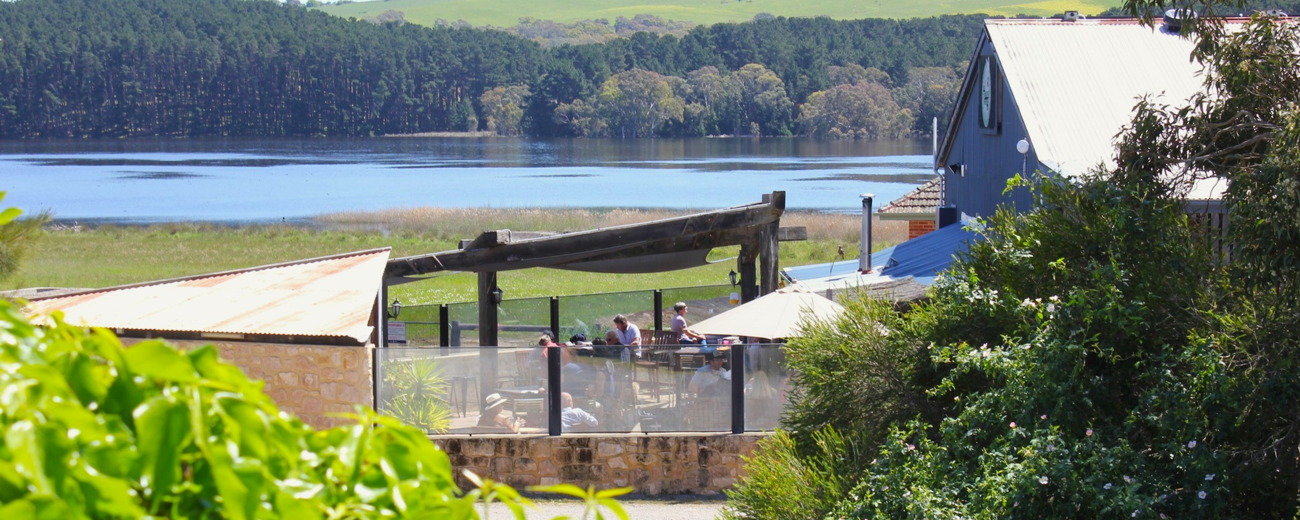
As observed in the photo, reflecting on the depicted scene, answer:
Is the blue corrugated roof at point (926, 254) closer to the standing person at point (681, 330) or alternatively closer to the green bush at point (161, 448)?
the standing person at point (681, 330)

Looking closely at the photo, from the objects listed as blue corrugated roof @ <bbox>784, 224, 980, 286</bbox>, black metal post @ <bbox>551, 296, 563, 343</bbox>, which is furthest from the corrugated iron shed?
black metal post @ <bbox>551, 296, 563, 343</bbox>

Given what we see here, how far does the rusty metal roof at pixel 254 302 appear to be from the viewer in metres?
11.3

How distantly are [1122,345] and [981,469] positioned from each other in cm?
108

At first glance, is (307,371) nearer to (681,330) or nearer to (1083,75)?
(681,330)

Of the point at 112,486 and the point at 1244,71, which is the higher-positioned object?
the point at 1244,71

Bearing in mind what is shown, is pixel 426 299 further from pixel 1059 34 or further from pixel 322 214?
pixel 322 214

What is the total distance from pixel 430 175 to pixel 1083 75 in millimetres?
79970

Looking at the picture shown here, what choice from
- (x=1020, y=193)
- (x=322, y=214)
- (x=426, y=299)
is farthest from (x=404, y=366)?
(x=322, y=214)

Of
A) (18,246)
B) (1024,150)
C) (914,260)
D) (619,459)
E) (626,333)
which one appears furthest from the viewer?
(914,260)

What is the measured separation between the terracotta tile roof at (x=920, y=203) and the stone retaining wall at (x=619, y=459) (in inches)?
558

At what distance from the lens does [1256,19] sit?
6.59 m

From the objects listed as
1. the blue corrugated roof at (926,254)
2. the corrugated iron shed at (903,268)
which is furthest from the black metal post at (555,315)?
the blue corrugated roof at (926,254)

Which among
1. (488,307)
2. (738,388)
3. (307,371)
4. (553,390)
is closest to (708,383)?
(738,388)

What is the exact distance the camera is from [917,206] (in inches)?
1017
